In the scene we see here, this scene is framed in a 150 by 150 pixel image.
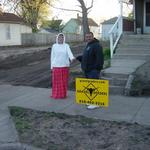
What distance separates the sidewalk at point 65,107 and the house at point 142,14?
9.41 metres

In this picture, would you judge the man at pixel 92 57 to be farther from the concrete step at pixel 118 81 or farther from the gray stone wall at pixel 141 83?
the concrete step at pixel 118 81

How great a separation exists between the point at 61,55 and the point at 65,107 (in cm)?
164

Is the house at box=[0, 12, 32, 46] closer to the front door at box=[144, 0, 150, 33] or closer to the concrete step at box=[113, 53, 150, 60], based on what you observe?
the front door at box=[144, 0, 150, 33]

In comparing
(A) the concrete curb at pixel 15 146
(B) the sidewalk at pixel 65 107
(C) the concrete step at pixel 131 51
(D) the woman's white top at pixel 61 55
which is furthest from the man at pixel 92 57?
(C) the concrete step at pixel 131 51

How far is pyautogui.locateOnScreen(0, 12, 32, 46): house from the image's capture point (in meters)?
43.2

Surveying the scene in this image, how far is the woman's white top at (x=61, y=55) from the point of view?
11672mm

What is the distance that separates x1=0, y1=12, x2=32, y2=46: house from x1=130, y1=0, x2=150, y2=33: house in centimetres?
2258

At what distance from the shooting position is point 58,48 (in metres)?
11.7

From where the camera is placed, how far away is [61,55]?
460 inches

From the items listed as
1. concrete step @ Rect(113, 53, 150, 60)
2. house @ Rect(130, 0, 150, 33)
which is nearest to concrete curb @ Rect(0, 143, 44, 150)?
concrete step @ Rect(113, 53, 150, 60)

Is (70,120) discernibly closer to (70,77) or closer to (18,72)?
(70,77)

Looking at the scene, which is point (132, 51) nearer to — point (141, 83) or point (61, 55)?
point (141, 83)

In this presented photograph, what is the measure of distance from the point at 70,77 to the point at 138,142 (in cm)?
669

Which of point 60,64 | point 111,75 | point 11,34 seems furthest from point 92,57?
point 11,34
